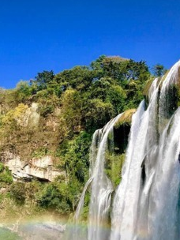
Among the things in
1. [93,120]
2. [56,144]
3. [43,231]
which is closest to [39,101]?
[56,144]

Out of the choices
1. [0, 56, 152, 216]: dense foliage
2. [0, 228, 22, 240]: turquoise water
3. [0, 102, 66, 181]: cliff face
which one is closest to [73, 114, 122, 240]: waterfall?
[0, 56, 152, 216]: dense foliage

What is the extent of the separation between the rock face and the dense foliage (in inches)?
16.2

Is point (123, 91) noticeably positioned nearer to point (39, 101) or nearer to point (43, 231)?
point (39, 101)

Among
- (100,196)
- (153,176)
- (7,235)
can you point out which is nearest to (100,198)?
(100,196)

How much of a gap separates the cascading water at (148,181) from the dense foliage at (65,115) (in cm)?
369

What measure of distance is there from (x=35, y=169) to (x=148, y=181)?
44.8 feet

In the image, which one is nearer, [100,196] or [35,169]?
[100,196]

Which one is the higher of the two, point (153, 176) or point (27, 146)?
point (27, 146)

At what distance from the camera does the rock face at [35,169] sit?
75.8 feet

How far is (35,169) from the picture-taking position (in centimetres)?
2373

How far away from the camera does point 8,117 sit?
1080 inches

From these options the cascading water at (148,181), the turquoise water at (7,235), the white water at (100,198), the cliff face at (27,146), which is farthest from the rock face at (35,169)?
the cascading water at (148,181)

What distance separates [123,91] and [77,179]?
6.84 m

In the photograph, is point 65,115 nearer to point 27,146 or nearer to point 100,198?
point 27,146
